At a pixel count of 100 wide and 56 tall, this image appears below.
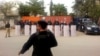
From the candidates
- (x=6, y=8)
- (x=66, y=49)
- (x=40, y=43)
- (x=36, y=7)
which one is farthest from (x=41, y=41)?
(x=36, y=7)

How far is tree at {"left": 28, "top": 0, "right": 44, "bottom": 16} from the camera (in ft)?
228

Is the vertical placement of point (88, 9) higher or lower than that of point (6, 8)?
lower

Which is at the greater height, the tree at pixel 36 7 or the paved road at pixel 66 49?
the tree at pixel 36 7

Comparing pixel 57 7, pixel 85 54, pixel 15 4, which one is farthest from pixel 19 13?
pixel 85 54

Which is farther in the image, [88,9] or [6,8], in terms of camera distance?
[6,8]

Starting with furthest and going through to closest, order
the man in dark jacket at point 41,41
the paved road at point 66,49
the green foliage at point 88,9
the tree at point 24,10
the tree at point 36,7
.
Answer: the tree at point 36,7 → the tree at point 24,10 → the green foliage at point 88,9 → the paved road at point 66,49 → the man in dark jacket at point 41,41

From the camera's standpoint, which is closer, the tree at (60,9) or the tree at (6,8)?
the tree at (6,8)

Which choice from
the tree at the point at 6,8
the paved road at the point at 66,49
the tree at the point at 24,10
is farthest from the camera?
the tree at the point at 24,10

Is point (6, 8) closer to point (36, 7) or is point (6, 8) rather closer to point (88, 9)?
point (36, 7)

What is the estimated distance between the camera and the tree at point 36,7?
69.4 metres

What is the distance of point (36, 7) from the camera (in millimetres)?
71188

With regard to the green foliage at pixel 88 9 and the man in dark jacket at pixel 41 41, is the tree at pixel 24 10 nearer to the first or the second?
the green foliage at pixel 88 9

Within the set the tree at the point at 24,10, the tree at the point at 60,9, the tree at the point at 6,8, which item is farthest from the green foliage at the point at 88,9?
the tree at the point at 60,9

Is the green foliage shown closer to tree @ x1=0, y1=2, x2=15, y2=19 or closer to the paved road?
tree @ x1=0, y1=2, x2=15, y2=19
